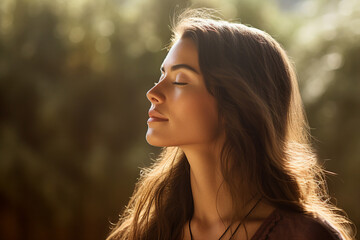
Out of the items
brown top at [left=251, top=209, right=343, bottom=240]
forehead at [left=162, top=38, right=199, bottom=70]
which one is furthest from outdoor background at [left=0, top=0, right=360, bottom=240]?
brown top at [left=251, top=209, right=343, bottom=240]

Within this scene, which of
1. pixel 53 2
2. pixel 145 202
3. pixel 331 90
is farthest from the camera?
pixel 53 2

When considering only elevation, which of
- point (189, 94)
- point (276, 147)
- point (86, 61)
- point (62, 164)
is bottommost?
point (62, 164)

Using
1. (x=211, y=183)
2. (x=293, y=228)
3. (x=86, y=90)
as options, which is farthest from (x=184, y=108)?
(x=86, y=90)

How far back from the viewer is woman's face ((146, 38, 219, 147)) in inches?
41.3

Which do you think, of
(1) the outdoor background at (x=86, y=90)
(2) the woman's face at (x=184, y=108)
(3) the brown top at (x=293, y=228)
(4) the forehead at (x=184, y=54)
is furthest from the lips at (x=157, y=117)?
(1) the outdoor background at (x=86, y=90)

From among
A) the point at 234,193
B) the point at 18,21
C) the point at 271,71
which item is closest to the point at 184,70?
the point at 271,71

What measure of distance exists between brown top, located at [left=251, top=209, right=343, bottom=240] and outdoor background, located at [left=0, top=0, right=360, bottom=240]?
193cm

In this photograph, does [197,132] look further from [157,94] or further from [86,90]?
[86,90]

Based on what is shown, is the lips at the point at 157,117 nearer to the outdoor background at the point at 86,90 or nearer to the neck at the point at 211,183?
the neck at the point at 211,183

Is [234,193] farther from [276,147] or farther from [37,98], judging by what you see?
[37,98]

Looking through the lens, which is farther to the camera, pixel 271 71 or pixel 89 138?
pixel 89 138

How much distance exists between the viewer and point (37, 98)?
3129mm

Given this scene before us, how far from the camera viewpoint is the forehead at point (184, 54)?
107 centimetres

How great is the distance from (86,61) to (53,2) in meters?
0.43
